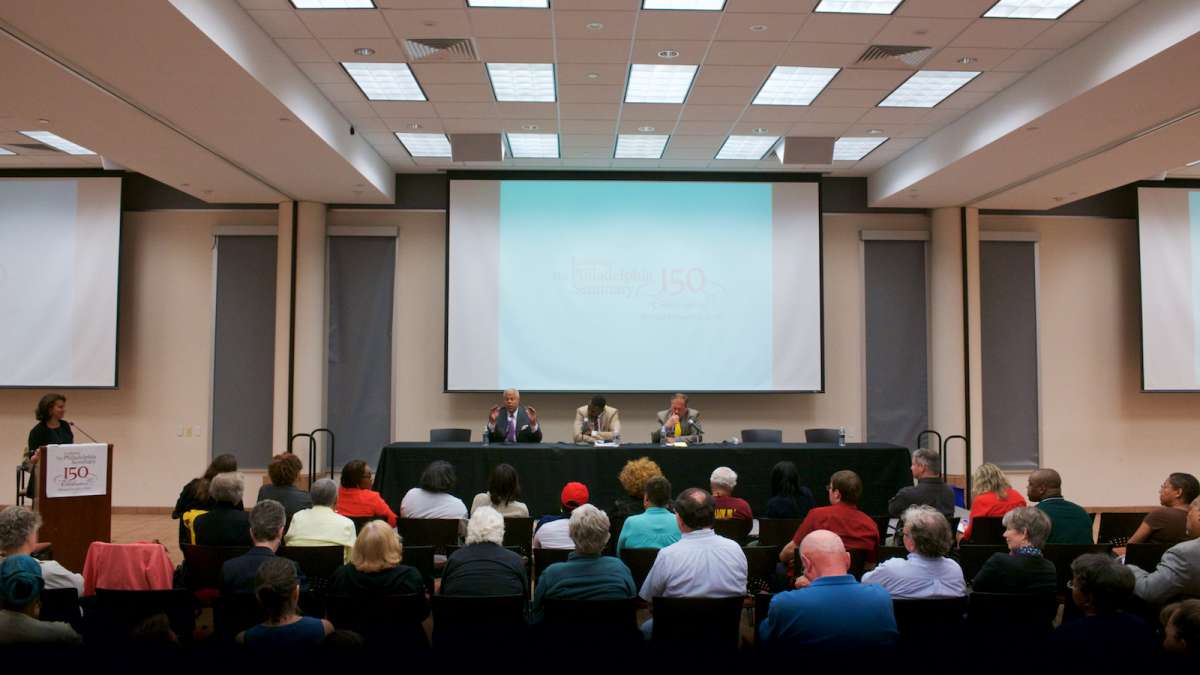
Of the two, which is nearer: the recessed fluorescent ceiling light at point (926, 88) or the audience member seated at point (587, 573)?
the audience member seated at point (587, 573)

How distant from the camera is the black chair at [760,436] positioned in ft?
30.1

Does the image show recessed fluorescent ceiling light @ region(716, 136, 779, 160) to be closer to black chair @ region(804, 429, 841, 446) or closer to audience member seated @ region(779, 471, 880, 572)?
black chair @ region(804, 429, 841, 446)

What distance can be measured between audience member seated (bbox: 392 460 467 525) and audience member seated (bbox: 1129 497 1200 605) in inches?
137

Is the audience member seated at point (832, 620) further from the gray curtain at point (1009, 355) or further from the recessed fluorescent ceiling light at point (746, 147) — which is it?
the gray curtain at point (1009, 355)

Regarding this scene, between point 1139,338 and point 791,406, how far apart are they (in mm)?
4260

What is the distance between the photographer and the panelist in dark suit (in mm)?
8406

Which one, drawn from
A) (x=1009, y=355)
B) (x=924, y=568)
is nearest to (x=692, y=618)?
(x=924, y=568)

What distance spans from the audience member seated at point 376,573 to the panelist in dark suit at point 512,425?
5.01 metres

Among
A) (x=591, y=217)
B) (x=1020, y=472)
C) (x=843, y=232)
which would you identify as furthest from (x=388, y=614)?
(x=1020, y=472)

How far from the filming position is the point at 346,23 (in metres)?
5.85

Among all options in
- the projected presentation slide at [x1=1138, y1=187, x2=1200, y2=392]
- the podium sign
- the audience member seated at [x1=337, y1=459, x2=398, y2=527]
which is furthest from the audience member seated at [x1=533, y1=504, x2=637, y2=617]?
the projected presentation slide at [x1=1138, y1=187, x2=1200, y2=392]

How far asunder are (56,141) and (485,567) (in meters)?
7.76

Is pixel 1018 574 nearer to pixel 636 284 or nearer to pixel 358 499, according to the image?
pixel 358 499

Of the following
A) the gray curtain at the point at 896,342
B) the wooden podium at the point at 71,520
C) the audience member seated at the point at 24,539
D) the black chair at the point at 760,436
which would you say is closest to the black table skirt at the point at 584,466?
the black chair at the point at 760,436
